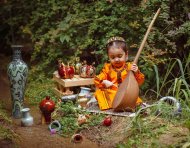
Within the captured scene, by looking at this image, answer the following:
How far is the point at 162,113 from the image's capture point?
178 inches

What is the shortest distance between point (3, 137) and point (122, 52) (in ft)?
5.81

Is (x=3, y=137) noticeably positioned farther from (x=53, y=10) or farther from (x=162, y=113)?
(x=53, y=10)

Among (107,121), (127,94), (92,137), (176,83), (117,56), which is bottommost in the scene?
(92,137)

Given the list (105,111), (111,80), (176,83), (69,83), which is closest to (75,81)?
(69,83)

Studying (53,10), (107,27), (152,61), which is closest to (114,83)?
(152,61)

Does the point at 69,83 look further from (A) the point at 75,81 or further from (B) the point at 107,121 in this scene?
(B) the point at 107,121

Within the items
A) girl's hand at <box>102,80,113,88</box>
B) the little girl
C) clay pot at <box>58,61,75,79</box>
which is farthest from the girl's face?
clay pot at <box>58,61,75,79</box>

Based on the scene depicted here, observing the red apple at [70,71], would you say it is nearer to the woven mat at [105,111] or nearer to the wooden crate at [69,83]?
the wooden crate at [69,83]

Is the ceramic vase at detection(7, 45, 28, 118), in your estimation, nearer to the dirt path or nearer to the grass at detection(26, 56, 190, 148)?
the dirt path

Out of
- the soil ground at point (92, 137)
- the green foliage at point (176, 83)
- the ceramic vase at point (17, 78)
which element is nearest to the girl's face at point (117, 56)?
the green foliage at point (176, 83)

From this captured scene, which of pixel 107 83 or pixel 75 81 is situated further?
pixel 75 81

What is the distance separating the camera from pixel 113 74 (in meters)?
5.18

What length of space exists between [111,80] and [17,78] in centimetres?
116

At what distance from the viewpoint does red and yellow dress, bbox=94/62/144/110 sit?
512 cm
